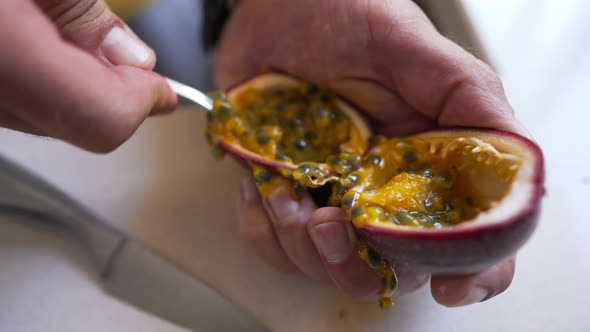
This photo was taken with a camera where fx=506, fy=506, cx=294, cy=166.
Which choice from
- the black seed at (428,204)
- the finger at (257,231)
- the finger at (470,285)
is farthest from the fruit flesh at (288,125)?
the finger at (470,285)

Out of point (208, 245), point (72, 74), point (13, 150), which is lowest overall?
point (13, 150)

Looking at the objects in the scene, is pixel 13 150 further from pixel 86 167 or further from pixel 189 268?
pixel 189 268

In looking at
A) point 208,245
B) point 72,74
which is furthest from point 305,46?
point 72,74

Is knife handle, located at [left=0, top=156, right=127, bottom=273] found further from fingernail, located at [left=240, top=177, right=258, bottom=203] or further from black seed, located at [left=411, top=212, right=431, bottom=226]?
black seed, located at [left=411, top=212, right=431, bottom=226]

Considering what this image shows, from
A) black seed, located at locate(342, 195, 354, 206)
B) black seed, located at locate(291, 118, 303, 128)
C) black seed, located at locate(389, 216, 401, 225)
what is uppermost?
black seed, located at locate(389, 216, 401, 225)

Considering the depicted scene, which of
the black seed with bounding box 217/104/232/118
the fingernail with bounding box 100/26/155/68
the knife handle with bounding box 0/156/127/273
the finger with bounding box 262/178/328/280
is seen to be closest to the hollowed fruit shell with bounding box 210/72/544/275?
the finger with bounding box 262/178/328/280

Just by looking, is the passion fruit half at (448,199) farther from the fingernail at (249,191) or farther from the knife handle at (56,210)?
the knife handle at (56,210)

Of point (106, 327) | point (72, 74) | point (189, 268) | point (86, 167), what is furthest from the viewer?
point (86, 167)
